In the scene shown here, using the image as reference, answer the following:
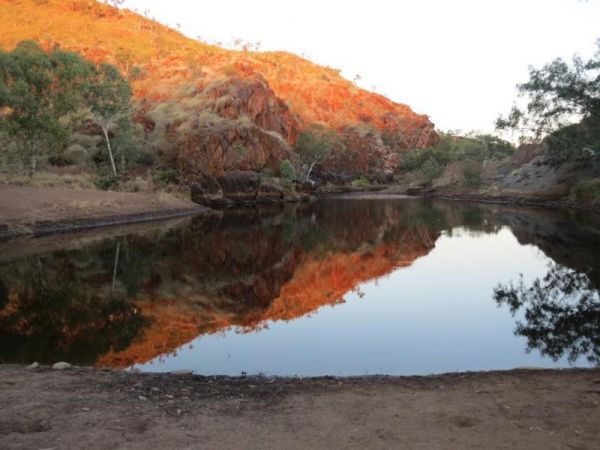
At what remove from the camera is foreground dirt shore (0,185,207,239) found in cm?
2586

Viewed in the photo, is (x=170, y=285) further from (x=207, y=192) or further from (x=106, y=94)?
(x=207, y=192)

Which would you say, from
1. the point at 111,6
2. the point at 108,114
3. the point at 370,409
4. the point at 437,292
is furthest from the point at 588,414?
the point at 111,6

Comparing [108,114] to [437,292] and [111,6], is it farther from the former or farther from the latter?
[111,6]

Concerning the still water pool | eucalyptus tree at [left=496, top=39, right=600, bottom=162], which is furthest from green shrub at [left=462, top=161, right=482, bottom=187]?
the still water pool

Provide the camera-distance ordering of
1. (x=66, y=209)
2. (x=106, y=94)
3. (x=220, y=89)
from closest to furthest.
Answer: (x=66, y=209)
(x=106, y=94)
(x=220, y=89)

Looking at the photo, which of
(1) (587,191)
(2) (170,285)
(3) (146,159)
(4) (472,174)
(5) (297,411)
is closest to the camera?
(5) (297,411)

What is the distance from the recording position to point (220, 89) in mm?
69688

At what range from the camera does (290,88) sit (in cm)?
11706

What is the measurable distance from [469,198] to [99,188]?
46203 millimetres

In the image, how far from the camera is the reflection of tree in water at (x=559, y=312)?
9008mm

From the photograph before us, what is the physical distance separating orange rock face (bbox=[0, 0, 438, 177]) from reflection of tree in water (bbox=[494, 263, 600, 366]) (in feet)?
145

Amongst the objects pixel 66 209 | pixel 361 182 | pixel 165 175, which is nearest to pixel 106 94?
pixel 165 175

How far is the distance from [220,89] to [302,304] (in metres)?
61.5

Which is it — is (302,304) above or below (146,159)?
below
